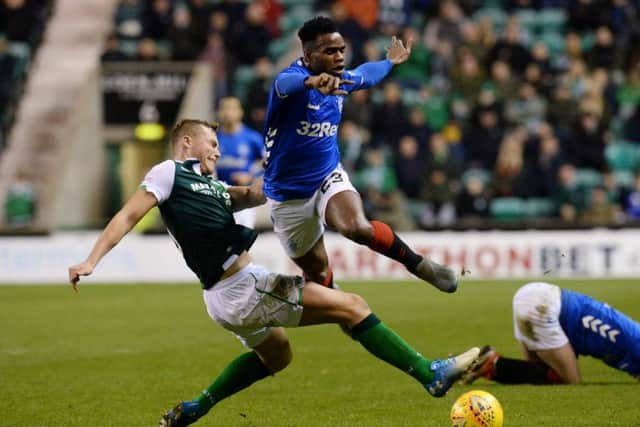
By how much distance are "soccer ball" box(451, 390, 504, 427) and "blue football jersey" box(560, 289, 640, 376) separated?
1.98 metres

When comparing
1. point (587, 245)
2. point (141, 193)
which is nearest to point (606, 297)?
point (587, 245)

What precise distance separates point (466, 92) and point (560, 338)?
514 inches

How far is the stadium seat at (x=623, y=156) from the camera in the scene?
21141mm

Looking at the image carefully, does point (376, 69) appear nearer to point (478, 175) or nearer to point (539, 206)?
point (478, 175)

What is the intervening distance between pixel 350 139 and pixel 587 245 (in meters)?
4.22

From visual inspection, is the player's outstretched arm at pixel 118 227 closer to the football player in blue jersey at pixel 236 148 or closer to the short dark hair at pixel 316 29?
the short dark hair at pixel 316 29

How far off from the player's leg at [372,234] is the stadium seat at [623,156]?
45.3 ft

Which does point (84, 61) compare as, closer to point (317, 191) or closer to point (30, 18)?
point (30, 18)

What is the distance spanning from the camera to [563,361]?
8797 millimetres

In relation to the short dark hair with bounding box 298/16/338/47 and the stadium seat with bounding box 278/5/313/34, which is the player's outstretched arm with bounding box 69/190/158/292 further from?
the stadium seat with bounding box 278/5/313/34

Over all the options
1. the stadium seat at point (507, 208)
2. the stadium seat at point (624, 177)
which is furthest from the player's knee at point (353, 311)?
the stadium seat at point (624, 177)

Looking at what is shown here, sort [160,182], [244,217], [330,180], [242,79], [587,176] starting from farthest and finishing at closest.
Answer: [242,79] < [587,176] < [244,217] < [330,180] < [160,182]

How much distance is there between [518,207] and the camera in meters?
20.0

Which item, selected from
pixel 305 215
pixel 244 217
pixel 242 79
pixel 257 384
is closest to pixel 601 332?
pixel 305 215
